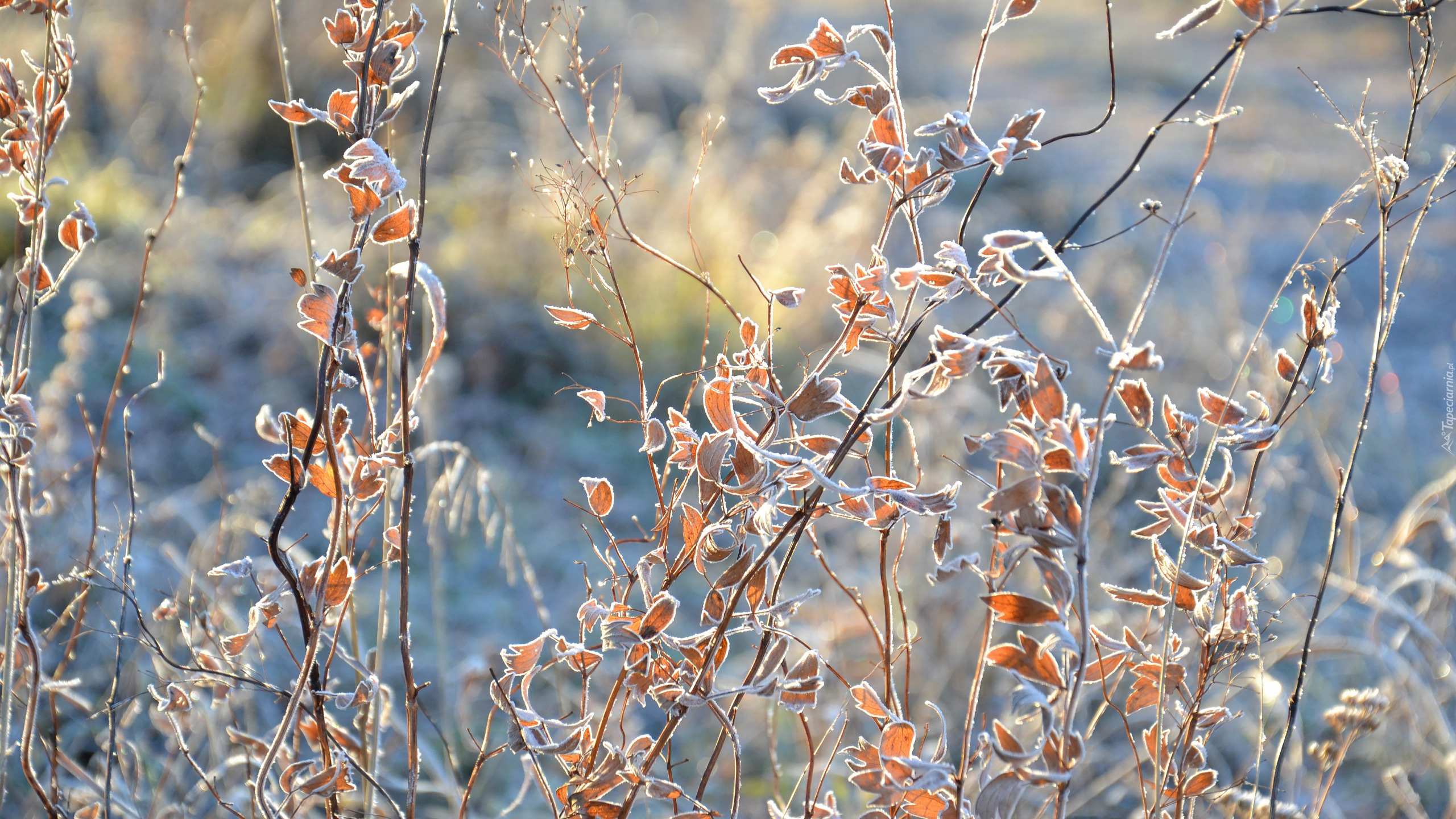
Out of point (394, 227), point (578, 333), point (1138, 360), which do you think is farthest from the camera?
point (578, 333)

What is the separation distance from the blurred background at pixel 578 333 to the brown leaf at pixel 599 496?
227mm

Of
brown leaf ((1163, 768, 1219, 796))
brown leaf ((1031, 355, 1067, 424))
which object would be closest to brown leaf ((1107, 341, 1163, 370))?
brown leaf ((1031, 355, 1067, 424))

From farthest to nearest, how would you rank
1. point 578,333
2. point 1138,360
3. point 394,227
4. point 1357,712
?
1. point 578,333
2. point 1357,712
3. point 394,227
4. point 1138,360

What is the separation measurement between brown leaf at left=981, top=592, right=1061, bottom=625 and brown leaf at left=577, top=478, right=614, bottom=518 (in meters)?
0.27

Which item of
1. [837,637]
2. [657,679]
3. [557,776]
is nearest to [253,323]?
[557,776]

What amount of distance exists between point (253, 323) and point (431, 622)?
107 centimetres

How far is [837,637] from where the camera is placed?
1.66 m

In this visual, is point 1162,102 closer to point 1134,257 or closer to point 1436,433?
point 1134,257

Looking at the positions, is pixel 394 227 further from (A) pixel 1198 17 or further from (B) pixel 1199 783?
(B) pixel 1199 783

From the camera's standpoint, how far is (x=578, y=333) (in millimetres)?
2777

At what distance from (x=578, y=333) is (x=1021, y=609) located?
7.75ft

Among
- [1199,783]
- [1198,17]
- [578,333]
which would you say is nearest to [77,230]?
[1198,17]

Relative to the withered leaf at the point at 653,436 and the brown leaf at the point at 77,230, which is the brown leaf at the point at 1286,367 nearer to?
the withered leaf at the point at 653,436

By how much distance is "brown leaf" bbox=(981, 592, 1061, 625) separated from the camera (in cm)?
51
